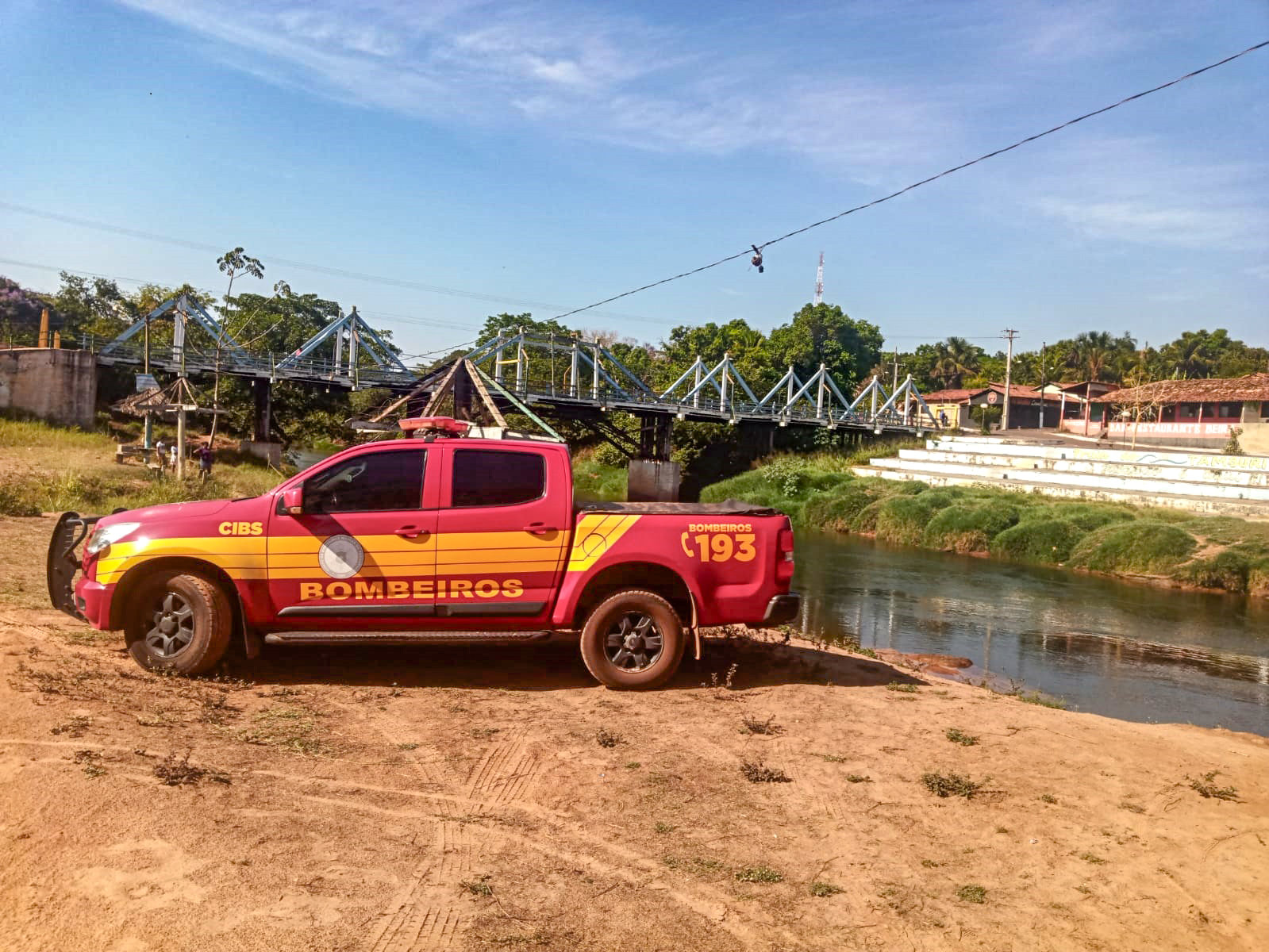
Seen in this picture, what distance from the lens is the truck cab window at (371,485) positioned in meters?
7.30

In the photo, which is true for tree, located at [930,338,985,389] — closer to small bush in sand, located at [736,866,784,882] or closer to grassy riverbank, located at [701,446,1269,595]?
grassy riverbank, located at [701,446,1269,595]

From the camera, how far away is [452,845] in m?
4.56

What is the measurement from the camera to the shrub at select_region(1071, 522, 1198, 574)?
25.2 m

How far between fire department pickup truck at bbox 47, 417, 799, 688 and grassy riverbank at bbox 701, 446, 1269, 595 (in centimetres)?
2103

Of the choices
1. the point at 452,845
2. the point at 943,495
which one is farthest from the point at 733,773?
the point at 943,495

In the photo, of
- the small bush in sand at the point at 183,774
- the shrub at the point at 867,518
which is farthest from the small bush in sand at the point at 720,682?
the shrub at the point at 867,518

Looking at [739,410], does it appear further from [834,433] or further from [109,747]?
[109,747]

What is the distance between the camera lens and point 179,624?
7.15 meters

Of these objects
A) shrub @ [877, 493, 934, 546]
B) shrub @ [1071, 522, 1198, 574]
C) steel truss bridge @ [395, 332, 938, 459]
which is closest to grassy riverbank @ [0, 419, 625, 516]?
shrub @ [877, 493, 934, 546]

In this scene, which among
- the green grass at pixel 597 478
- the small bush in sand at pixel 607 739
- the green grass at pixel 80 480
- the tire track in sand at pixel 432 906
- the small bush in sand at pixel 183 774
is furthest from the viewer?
the green grass at pixel 597 478

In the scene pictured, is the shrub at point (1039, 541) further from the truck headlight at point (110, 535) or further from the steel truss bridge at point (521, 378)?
the truck headlight at point (110, 535)

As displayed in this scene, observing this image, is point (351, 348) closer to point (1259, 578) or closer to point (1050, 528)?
point (1050, 528)

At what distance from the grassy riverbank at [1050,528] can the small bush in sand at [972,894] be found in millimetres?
22768

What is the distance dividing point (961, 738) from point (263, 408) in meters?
47.3
